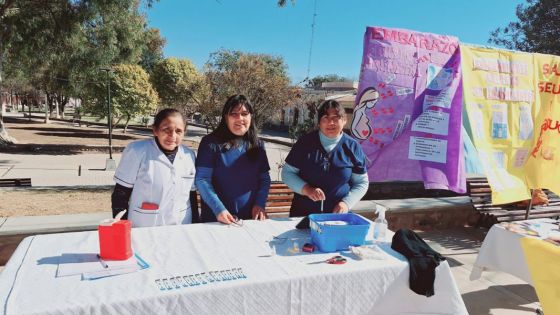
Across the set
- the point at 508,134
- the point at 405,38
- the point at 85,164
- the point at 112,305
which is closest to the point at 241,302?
the point at 112,305

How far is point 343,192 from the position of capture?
2795 mm

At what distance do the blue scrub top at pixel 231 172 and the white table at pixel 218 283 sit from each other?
1.25 feet

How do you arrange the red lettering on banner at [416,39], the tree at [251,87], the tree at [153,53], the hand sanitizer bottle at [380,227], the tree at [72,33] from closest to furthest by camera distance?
1. the hand sanitizer bottle at [380,227]
2. the red lettering on banner at [416,39]
3. the tree at [72,33]
4. the tree at [251,87]
5. the tree at [153,53]

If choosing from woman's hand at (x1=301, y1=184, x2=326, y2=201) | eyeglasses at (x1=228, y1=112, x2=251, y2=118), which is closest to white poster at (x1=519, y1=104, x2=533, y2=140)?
woman's hand at (x1=301, y1=184, x2=326, y2=201)

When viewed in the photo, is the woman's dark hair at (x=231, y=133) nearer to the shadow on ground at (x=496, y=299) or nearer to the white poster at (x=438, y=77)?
the white poster at (x=438, y=77)

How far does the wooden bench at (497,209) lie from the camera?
4961 millimetres

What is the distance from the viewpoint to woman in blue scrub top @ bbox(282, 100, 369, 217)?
9.00 feet

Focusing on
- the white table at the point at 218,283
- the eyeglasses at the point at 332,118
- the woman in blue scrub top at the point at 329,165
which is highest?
the eyeglasses at the point at 332,118

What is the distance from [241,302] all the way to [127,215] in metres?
1.24

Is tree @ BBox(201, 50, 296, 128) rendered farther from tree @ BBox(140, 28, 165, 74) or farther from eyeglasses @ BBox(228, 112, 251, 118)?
tree @ BBox(140, 28, 165, 74)

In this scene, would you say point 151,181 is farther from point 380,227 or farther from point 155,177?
point 380,227

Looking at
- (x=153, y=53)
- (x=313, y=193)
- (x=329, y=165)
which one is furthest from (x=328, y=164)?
(x=153, y=53)

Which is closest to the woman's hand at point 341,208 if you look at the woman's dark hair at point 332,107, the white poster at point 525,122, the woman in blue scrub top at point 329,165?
the woman in blue scrub top at point 329,165

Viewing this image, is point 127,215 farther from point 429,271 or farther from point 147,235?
point 429,271
